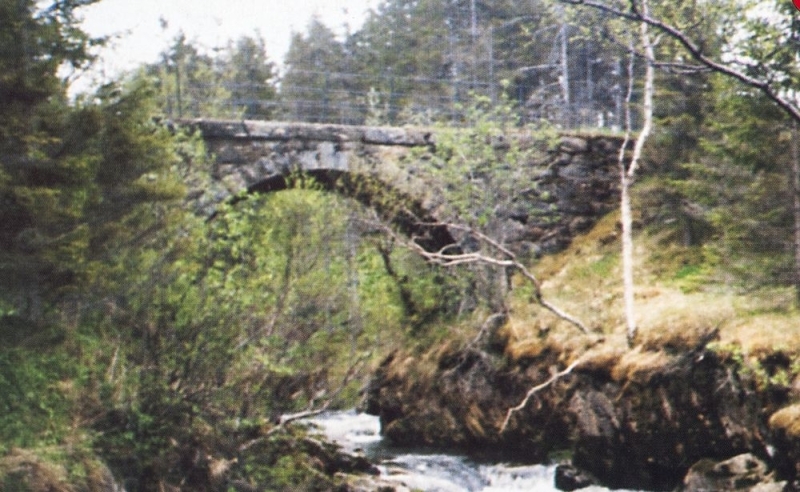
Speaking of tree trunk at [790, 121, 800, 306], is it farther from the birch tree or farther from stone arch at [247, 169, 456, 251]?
stone arch at [247, 169, 456, 251]

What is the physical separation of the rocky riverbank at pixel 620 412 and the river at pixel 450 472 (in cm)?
28

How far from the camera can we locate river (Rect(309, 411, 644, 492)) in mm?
11227

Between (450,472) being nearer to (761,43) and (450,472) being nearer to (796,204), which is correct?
(796,204)

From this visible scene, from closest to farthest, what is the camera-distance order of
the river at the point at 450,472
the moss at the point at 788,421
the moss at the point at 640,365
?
1. the moss at the point at 788,421
2. the moss at the point at 640,365
3. the river at the point at 450,472

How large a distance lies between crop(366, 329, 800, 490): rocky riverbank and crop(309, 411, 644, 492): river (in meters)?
0.28

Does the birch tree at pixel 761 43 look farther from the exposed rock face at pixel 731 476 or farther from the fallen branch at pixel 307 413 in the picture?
the fallen branch at pixel 307 413

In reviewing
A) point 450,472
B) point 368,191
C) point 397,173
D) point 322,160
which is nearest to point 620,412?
point 450,472

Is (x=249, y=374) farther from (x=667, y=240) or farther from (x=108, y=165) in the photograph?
(x=667, y=240)

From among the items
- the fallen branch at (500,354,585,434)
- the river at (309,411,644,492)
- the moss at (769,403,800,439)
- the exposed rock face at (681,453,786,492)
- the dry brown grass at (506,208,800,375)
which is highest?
the dry brown grass at (506,208,800,375)

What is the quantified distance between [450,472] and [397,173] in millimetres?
4091

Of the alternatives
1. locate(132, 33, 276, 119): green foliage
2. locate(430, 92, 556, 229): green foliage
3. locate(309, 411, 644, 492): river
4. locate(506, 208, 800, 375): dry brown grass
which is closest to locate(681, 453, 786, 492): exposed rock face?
locate(506, 208, 800, 375): dry brown grass

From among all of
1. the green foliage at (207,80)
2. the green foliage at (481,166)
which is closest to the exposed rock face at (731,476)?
the green foliage at (481,166)

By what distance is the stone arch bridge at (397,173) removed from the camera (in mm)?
13133

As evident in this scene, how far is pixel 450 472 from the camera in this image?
11859 millimetres
